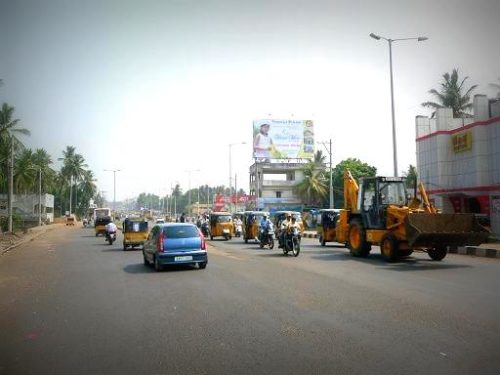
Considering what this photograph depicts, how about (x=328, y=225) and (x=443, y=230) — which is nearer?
(x=443, y=230)

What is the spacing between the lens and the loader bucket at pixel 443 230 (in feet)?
47.4

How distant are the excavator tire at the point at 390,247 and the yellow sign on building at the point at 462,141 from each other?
17.5 meters

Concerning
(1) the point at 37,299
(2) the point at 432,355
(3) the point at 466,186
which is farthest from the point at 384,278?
(3) the point at 466,186

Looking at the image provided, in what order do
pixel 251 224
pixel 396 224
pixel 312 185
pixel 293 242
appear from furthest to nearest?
pixel 312 185, pixel 251 224, pixel 293 242, pixel 396 224

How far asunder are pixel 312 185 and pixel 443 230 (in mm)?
55129

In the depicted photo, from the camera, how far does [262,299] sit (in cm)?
924

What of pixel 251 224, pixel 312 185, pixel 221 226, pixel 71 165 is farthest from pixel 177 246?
pixel 71 165

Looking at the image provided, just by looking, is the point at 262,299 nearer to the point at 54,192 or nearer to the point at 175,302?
the point at 175,302

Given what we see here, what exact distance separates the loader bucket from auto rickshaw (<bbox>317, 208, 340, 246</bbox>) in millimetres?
11139

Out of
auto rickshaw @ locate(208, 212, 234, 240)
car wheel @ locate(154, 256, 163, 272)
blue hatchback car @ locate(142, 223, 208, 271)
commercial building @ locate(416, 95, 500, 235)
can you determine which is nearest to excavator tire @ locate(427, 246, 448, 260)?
blue hatchback car @ locate(142, 223, 208, 271)

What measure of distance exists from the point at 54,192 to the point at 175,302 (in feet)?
369

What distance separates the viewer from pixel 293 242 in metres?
19.1

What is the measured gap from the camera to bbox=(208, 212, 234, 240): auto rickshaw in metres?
32.8

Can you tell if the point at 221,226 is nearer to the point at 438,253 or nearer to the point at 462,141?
the point at 462,141
